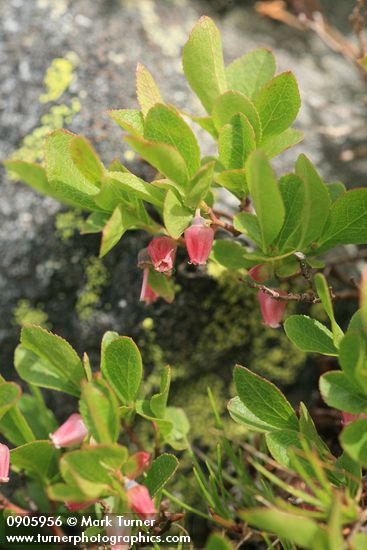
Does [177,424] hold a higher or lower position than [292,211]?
lower

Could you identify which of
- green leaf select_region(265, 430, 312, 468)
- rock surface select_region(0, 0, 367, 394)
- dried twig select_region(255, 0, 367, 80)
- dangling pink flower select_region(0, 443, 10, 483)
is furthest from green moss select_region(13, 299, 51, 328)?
dried twig select_region(255, 0, 367, 80)

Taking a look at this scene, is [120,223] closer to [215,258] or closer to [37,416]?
[215,258]

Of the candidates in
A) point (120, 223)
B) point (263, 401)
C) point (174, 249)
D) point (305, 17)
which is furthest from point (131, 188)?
point (305, 17)

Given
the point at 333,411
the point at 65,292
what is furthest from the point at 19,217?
the point at 333,411

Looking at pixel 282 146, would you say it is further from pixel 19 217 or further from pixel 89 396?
pixel 19 217

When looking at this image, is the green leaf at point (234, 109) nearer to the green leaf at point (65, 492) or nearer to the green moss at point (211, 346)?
the green moss at point (211, 346)

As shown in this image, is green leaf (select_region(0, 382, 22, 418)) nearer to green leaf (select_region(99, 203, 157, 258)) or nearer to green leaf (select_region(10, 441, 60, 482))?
green leaf (select_region(10, 441, 60, 482))
